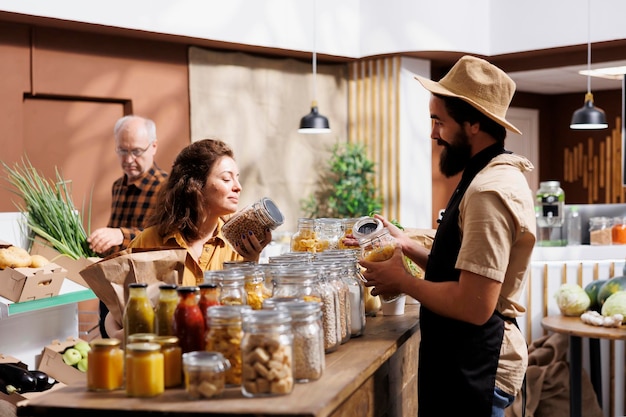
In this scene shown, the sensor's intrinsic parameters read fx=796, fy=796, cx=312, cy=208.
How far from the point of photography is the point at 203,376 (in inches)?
60.5

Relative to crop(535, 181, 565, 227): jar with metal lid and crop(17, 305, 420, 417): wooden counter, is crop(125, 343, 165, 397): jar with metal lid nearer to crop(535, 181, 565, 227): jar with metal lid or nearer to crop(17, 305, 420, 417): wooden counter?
crop(17, 305, 420, 417): wooden counter

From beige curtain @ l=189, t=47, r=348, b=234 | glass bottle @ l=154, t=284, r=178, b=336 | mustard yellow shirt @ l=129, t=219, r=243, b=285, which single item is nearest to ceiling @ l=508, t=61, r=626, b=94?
beige curtain @ l=189, t=47, r=348, b=234

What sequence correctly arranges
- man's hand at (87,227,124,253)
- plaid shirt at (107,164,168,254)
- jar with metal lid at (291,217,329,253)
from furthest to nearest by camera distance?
plaid shirt at (107,164,168,254) → man's hand at (87,227,124,253) → jar with metal lid at (291,217,329,253)

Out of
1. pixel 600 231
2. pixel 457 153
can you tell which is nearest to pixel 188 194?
pixel 457 153

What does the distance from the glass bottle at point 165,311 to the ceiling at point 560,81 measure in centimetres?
731

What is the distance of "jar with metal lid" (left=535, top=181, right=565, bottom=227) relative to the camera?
248 inches

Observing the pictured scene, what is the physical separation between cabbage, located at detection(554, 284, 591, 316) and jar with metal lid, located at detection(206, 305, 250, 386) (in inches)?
135

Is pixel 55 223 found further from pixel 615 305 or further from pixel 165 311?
pixel 615 305

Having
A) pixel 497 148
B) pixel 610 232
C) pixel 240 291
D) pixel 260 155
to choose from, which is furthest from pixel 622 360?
pixel 260 155

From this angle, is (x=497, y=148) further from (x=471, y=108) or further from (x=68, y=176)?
(x=68, y=176)

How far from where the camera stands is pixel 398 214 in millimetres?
8570

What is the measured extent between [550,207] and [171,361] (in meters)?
5.19

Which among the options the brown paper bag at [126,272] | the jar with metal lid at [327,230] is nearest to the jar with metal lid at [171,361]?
the brown paper bag at [126,272]

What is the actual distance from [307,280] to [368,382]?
35cm
